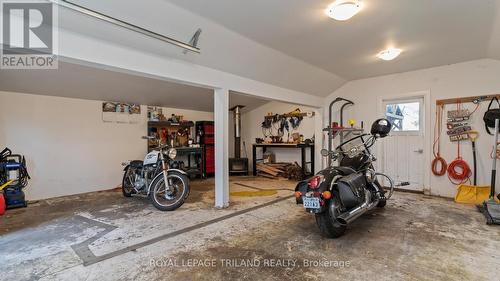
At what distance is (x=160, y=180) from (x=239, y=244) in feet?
6.30

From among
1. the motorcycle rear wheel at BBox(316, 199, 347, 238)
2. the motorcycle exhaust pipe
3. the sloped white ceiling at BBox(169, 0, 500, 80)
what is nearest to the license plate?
the motorcycle rear wheel at BBox(316, 199, 347, 238)

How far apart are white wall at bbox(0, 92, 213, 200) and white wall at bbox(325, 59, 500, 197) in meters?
5.51

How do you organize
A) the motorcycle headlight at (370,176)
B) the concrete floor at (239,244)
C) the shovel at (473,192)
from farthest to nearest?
1. the shovel at (473,192)
2. the motorcycle headlight at (370,176)
3. the concrete floor at (239,244)

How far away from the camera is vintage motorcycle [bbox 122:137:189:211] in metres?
3.89

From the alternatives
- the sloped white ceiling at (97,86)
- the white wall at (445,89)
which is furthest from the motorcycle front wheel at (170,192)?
the white wall at (445,89)

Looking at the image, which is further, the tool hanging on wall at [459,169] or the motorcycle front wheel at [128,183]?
the motorcycle front wheel at [128,183]

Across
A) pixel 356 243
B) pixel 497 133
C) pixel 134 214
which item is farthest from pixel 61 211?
pixel 497 133

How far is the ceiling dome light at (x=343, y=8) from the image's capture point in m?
2.40

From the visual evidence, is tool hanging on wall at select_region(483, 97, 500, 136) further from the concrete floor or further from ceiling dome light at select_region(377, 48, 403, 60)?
ceiling dome light at select_region(377, 48, 403, 60)

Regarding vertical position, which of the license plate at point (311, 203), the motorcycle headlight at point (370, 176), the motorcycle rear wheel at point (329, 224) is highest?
the motorcycle headlight at point (370, 176)

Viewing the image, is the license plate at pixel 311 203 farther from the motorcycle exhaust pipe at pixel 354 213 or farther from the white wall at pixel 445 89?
the white wall at pixel 445 89

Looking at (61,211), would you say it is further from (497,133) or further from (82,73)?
(497,133)

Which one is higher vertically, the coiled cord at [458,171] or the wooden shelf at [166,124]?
the wooden shelf at [166,124]

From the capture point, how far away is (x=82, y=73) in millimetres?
4016
